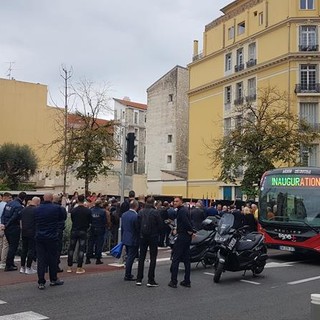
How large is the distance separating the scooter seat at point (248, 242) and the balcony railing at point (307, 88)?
3193 centimetres

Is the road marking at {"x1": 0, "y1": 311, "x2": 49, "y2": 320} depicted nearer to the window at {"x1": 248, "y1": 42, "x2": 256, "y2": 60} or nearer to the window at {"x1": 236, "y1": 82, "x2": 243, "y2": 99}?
the window at {"x1": 236, "y1": 82, "x2": 243, "y2": 99}

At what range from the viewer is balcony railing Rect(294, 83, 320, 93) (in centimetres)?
4231

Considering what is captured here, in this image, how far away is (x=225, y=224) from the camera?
11.7 meters

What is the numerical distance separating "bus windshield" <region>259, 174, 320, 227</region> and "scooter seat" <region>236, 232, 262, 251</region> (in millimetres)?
3042

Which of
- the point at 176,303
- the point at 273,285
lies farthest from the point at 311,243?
the point at 176,303

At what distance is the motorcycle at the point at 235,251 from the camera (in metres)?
11.3

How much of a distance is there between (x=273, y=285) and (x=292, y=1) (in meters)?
37.0

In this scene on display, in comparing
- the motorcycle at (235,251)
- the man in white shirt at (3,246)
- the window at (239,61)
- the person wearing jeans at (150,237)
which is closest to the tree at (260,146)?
the motorcycle at (235,251)

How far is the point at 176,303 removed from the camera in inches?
357

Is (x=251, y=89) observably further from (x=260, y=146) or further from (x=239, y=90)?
(x=260, y=146)

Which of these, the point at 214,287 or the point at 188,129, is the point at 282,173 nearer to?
the point at 214,287

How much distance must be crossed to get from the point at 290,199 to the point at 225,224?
15.6 feet

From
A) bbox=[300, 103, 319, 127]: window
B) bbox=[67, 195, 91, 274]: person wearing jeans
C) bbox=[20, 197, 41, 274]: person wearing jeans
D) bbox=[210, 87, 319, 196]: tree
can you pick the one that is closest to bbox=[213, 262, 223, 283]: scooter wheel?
bbox=[67, 195, 91, 274]: person wearing jeans

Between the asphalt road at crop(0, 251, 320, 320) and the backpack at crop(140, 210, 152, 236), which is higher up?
the backpack at crop(140, 210, 152, 236)
